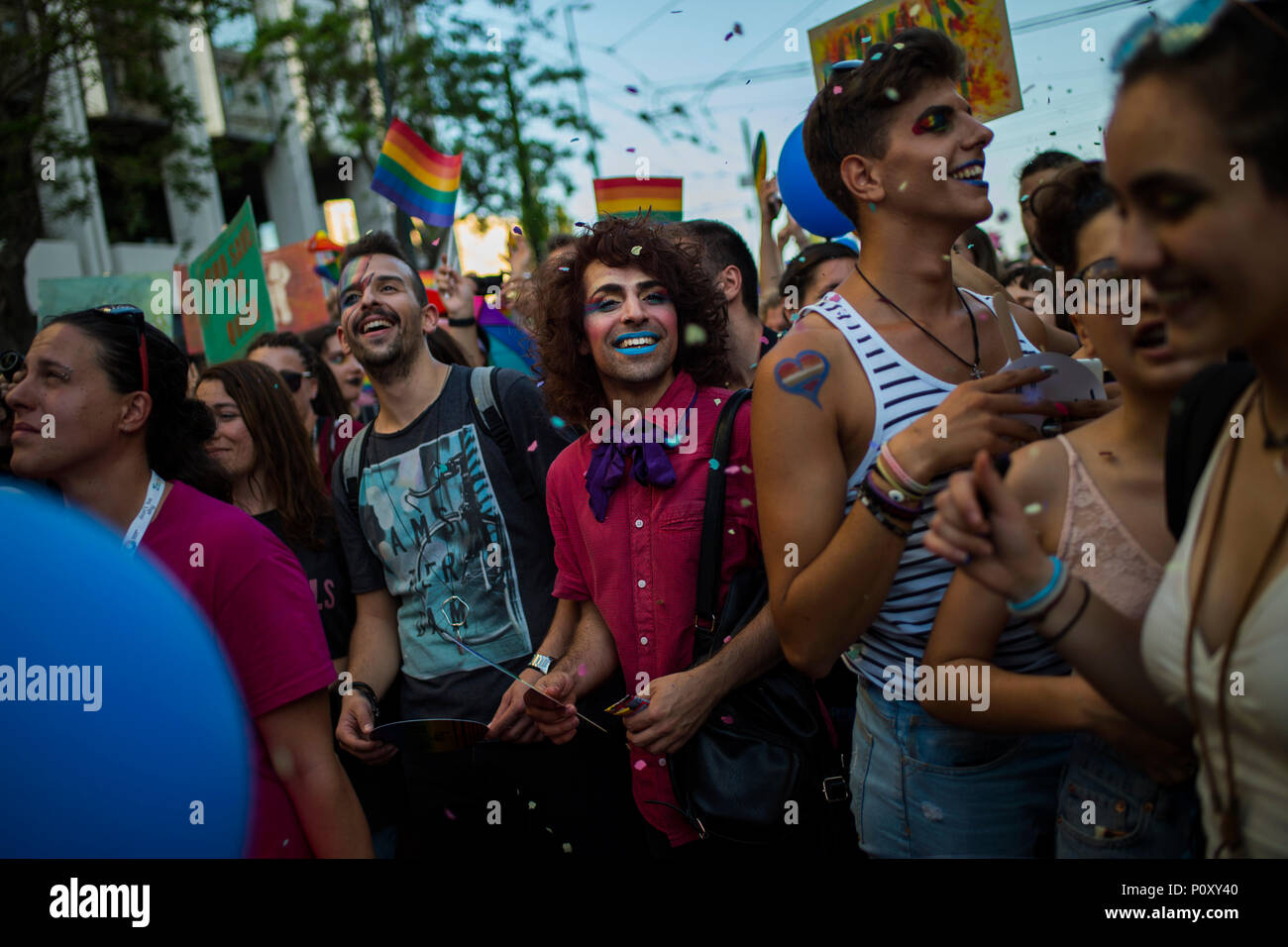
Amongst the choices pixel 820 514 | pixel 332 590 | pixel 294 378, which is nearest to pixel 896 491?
pixel 820 514

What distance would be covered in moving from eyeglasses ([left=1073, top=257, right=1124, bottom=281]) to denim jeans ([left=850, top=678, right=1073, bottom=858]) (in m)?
0.80

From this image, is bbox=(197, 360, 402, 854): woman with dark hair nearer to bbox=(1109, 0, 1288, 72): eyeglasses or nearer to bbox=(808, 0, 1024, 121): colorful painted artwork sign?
bbox=(808, 0, 1024, 121): colorful painted artwork sign

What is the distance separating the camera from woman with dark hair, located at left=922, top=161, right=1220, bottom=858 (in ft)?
4.71

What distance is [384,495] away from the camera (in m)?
Result: 3.11

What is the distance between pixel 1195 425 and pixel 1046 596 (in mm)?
305

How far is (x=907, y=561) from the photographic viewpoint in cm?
183

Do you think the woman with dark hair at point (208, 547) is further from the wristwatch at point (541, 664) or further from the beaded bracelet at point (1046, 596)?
the beaded bracelet at point (1046, 596)

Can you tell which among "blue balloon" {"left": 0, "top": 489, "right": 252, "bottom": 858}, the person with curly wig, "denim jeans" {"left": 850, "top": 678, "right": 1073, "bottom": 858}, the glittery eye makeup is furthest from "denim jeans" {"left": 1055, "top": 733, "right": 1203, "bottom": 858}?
"blue balloon" {"left": 0, "top": 489, "right": 252, "bottom": 858}

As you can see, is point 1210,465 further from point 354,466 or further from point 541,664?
point 354,466

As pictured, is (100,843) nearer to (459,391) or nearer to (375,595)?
(375,595)

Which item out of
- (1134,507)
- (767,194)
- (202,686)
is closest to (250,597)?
(202,686)

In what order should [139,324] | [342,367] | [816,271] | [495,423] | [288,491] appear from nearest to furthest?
[139,324] < [495,423] < [288,491] < [816,271] < [342,367]

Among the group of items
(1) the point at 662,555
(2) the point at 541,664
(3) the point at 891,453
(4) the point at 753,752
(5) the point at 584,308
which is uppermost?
(5) the point at 584,308

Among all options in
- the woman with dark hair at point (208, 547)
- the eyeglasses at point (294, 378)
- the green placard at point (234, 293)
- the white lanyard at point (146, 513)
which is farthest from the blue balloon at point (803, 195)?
the green placard at point (234, 293)
